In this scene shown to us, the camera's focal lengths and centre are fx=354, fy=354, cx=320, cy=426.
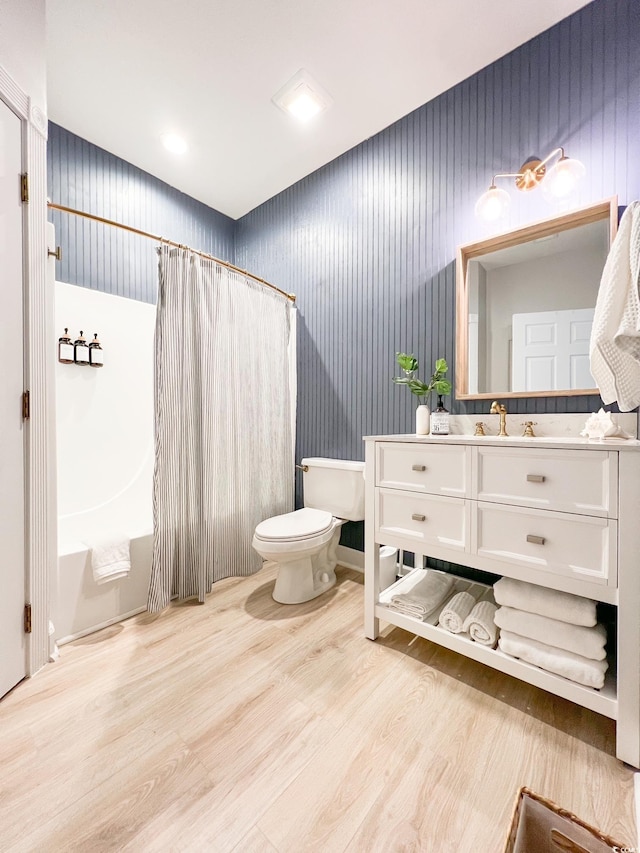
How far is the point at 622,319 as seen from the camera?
1.18 meters

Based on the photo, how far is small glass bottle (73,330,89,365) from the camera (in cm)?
225

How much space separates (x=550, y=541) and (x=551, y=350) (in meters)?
0.88

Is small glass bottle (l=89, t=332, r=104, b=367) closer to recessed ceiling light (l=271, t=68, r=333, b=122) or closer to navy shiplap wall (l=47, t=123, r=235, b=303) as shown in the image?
navy shiplap wall (l=47, t=123, r=235, b=303)

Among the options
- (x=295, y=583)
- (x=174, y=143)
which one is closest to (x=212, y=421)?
(x=295, y=583)

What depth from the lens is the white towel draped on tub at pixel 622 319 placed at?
3.81ft

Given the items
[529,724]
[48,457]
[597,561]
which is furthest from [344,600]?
[48,457]

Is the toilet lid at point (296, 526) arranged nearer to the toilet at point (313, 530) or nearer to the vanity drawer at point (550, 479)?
the toilet at point (313, 530)

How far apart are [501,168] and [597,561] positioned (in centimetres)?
179

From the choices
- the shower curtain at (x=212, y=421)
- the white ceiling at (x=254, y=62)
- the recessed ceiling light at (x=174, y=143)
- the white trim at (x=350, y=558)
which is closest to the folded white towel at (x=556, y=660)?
the white trim at (x=350, y=558)

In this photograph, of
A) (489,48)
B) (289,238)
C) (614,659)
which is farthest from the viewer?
(289,238)

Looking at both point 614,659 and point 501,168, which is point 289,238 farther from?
point 614,659

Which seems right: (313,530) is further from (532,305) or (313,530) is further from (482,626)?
(532,305)

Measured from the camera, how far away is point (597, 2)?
1.49m

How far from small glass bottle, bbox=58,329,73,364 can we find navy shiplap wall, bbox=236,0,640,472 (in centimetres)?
148
